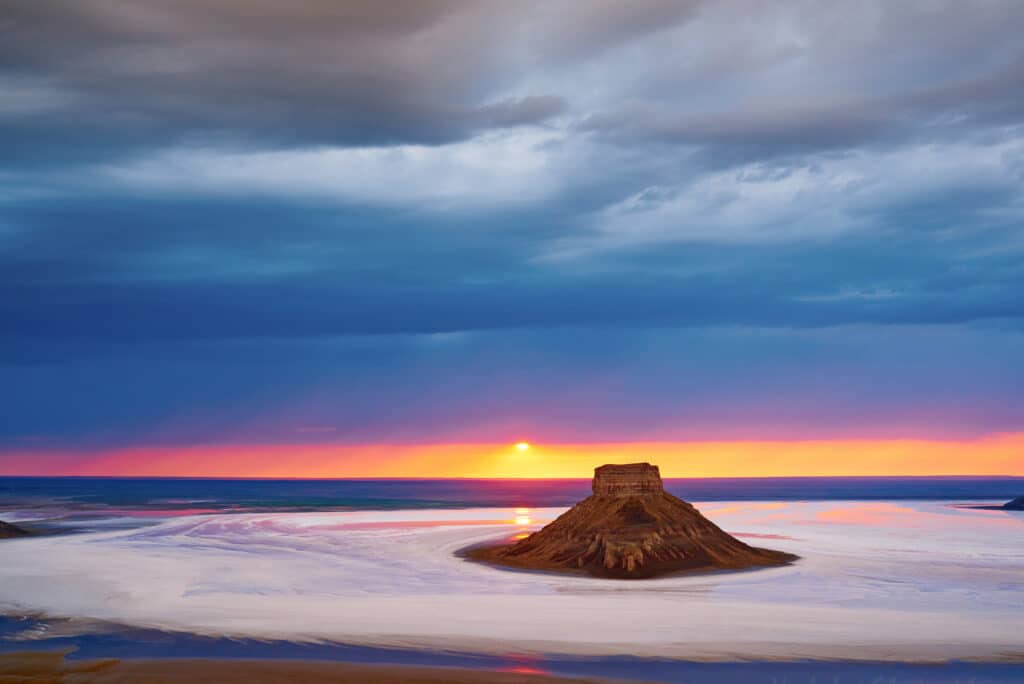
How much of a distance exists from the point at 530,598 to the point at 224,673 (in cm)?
1592

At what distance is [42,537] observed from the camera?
7369 cm

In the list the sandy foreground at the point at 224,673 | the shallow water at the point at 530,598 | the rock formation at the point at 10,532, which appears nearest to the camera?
the sandy foreground at the point at 224,673

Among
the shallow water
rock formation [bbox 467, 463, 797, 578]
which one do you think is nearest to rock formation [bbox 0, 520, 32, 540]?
the shallow water

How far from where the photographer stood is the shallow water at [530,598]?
102 feet

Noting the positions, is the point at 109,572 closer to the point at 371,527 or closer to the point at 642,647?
the point at 642,647

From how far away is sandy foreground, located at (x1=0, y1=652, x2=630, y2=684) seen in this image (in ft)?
82.3

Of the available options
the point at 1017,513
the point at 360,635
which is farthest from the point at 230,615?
the point at 1017,513

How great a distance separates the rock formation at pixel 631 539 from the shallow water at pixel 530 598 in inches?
86.4

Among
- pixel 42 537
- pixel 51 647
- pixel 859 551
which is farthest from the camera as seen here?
pixel 42 537

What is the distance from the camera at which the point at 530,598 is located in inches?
1563

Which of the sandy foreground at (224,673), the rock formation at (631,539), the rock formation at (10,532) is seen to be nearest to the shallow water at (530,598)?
the rock formation at (631,539)

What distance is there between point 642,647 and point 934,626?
1053cm

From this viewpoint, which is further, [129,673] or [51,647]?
[51,647]

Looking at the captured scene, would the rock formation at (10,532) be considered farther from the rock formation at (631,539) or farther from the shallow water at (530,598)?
the rock formation at (631,539)
